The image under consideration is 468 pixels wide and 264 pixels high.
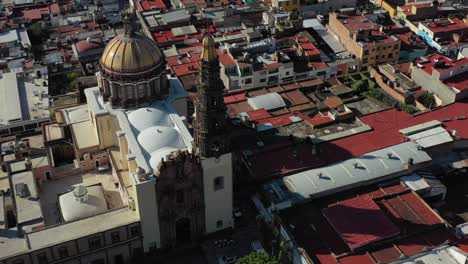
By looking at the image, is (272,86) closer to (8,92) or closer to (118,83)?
(118,83)

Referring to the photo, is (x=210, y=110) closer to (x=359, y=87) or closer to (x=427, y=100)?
(x=359, y=87)

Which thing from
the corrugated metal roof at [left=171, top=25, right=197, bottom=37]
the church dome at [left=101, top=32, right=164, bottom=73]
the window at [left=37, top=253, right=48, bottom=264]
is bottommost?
the window at [left=37, top=253, right=48, bottom=264]

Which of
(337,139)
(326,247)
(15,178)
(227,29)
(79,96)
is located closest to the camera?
(326,247)

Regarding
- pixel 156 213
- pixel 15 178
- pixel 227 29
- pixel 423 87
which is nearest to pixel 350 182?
pixel 156 213

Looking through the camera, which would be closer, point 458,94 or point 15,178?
point 15,178

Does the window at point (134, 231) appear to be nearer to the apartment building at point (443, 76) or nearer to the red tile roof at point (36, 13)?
the apartment building at point (443, 76)

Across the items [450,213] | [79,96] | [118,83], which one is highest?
[118,83]

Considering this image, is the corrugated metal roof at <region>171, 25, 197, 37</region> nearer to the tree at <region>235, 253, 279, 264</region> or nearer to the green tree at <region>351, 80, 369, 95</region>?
the green tree at <region>351, 80, 369, 95</region>

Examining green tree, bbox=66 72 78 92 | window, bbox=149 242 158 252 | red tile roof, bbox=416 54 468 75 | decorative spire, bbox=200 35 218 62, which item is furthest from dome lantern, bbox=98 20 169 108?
red tile roof, bbox=416 54 468 75
